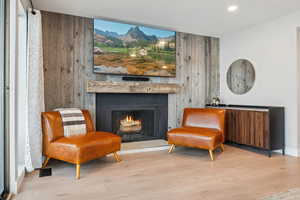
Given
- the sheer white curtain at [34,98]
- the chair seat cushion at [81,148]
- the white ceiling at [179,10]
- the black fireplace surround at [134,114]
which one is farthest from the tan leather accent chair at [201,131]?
the sheer white curtain at [34,98]

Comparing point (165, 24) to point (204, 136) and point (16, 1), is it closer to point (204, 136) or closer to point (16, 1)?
point (204, 136)

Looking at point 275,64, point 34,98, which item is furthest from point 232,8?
point 34,98

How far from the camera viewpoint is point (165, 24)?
12.4 ft

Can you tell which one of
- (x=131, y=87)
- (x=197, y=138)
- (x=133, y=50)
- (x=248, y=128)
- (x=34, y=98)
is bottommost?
(x=197, y=138)

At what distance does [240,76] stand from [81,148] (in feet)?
10.9

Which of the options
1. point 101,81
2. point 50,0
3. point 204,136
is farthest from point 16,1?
point 204,136

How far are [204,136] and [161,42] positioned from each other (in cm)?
199

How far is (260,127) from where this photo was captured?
3230 millimetres

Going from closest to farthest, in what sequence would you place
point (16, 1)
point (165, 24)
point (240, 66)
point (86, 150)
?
point (16, 1) → point (86, 150) → point (165, 24) → point (240, 66)

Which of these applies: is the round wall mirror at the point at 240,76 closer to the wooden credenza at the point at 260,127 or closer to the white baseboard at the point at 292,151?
the wooden credenza at the point at 260,127

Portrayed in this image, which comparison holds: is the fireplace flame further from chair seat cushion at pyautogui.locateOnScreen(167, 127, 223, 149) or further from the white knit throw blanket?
the white knit throw blanket

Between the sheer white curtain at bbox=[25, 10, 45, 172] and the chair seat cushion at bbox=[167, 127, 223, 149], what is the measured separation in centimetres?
195

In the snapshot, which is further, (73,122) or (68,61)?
(68,61)

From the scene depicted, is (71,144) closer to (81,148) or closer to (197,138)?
(81,148)
